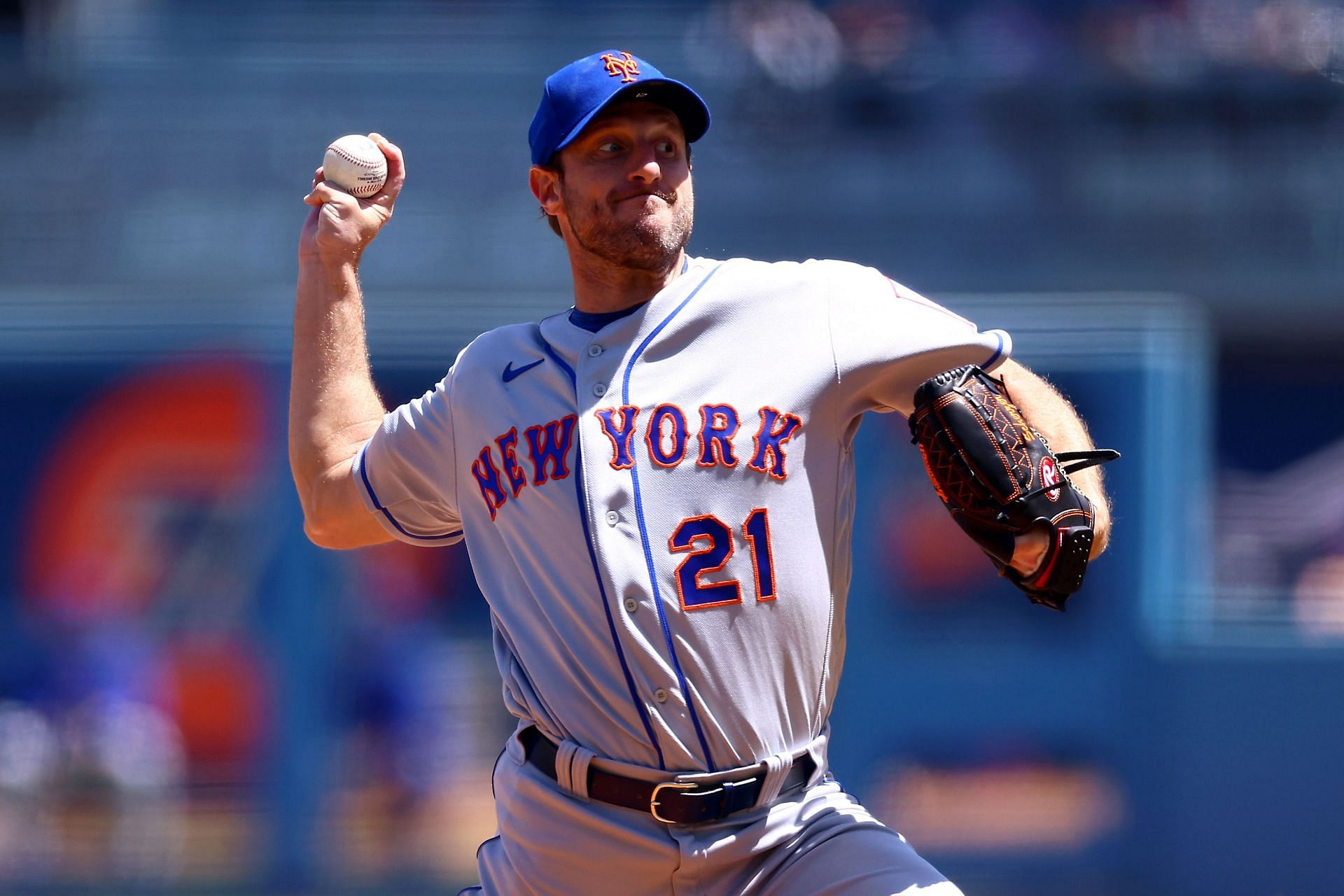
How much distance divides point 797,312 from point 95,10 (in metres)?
9.93

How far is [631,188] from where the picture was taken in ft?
7.73

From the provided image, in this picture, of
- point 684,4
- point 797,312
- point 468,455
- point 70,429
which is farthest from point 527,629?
point 684,4

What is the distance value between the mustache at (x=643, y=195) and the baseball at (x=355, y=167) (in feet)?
1.73

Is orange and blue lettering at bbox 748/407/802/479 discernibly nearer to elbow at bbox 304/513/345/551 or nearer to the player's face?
the player's face

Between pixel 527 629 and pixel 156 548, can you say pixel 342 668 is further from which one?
pixel 527 629

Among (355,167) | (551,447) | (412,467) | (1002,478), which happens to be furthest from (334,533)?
(1002,478)

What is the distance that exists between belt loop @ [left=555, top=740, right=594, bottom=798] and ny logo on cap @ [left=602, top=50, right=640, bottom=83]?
3.20ft

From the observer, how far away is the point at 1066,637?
6078 mm

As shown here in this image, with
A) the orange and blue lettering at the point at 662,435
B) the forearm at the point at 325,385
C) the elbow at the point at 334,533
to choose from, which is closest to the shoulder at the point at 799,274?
the orange and blue lettering at the point at 662,435

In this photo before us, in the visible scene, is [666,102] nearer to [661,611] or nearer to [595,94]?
[595,94]

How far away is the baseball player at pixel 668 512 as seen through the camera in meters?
2.17

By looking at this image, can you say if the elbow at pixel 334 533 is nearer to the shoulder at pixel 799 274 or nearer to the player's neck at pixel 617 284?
the player's neck at pixel 617 284

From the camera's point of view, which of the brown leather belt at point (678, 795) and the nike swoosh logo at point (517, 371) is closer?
the brown leather belt at point (678, 795)

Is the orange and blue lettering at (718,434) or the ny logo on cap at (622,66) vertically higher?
the ny logo on cap at (622,66)
